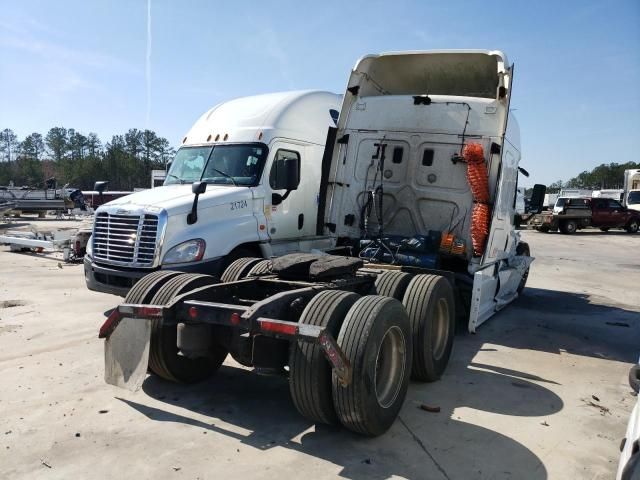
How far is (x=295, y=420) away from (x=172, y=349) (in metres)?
1.30

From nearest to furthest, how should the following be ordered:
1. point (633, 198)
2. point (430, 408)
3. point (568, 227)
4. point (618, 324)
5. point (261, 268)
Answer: point (430, 408) → point (261, 268) → point (618, 324) → point (568, 227) → point (633, 198)

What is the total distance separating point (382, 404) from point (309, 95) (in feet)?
21.1

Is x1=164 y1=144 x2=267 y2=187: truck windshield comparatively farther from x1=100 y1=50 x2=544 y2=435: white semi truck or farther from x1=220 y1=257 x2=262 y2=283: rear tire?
x1=220 y1=257 x2=262 y2=283: rear tire

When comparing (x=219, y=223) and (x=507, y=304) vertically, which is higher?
(x=219, y=223)

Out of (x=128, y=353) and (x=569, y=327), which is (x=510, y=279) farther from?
(x=128, y=353)

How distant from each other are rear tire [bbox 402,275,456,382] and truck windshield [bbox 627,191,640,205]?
3465 centimetres

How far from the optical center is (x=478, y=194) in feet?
23.6

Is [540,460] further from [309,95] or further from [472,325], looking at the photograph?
[309,95]

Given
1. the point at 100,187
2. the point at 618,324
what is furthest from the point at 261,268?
the point at 618,324

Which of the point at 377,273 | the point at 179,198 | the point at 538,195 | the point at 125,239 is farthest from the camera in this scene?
the point at 538,195

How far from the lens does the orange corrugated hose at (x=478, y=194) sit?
708 centimetres

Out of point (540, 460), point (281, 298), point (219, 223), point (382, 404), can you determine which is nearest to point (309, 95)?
point (219, 223)

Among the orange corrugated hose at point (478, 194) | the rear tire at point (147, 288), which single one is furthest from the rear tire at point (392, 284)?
the rear tire at point (147, 288)

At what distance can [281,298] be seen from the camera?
4086mm
